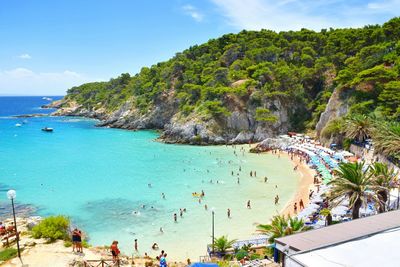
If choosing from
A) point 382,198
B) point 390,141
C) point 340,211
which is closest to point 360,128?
point 390,141

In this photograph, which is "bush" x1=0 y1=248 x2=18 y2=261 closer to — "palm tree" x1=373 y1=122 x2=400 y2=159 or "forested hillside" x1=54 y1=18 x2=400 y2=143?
"palm tree" x1=373 y1=122 x2=400 y2=159

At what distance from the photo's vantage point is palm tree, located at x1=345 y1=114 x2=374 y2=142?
40281mm

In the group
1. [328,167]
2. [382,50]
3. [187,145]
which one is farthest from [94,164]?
[382,50]

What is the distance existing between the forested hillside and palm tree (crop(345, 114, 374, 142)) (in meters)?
4.09

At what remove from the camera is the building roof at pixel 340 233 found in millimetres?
10078

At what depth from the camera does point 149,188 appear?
36625 millimetres

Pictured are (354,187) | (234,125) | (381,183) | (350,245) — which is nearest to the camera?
(350,245)

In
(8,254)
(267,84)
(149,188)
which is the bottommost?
(149,188)

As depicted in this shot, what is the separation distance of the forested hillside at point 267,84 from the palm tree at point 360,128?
409 centimetres

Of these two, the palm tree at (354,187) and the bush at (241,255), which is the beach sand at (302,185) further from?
the bush at (241,255)

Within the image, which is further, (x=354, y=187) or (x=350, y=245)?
(x=354, y=187)

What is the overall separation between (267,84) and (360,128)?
101ft

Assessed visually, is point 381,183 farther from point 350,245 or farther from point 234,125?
point 234,125

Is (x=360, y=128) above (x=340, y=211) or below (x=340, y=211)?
above
